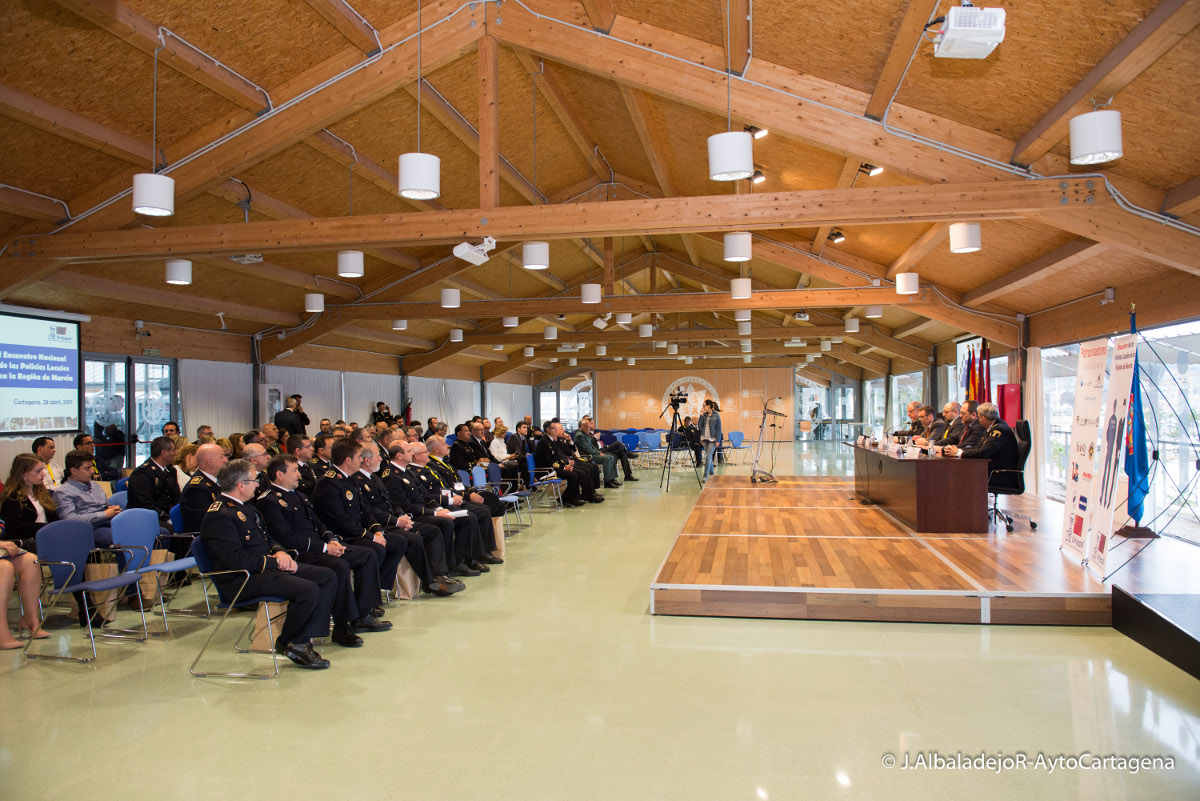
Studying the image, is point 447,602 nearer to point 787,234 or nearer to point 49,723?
point 49,723

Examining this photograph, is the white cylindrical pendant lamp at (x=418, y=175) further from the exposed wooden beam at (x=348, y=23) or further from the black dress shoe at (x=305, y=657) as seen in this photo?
the black dress shoe at (x=305, y=657)

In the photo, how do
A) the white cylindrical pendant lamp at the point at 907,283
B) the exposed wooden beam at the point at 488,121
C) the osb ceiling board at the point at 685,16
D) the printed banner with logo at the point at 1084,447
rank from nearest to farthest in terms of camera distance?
the printed banner with logo at the point at 1084,447
the osb ceiling board at the point at 685,16
the exposed wooden beam at the point at 488,121
the white cylindrical pendant lamp at the point at 907,283

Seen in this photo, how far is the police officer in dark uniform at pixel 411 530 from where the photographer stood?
207 inches

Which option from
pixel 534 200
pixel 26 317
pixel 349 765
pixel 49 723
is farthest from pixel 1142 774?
pixel 26 317

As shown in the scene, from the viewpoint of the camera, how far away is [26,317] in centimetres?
851

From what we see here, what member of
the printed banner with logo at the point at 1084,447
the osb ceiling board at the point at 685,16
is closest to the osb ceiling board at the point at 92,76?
the osb ceiling board at the point at 685,16

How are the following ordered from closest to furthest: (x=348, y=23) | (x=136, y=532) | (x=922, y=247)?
(x=136, y=532), (x=348, y=23), (x=922, y=247)

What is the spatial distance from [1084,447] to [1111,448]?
1.97 feet

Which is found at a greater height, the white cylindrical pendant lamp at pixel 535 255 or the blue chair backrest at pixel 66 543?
the white cylindrical pendant lamp at pixel 535 255

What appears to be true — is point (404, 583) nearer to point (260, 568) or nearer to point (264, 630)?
point (264, 630)

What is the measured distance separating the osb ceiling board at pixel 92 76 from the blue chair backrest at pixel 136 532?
342 cm

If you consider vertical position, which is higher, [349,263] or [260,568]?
[349,263]

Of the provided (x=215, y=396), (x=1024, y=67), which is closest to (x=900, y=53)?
(x=1024, y=67)

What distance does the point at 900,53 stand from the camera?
16.9ft
